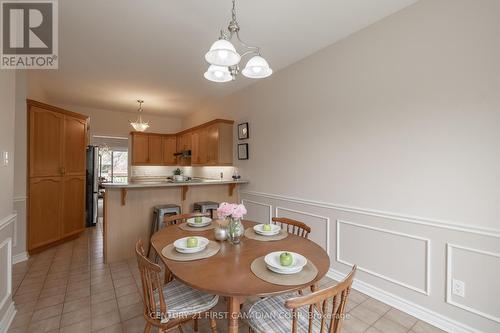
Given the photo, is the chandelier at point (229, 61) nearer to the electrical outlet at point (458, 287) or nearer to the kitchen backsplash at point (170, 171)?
the electrical outlet at point (458, 287)

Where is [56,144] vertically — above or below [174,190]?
above

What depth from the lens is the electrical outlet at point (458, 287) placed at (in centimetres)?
176

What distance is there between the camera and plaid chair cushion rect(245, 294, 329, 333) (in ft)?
3.97

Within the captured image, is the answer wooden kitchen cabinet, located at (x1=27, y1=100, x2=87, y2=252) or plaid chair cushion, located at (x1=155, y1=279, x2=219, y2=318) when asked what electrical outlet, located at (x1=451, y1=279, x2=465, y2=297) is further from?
wooden kitchen cabinet, located at (x1=27, y1=100, x2=87, y2=252)

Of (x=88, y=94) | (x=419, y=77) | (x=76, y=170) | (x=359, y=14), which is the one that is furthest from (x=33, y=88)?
(x=419, y=77)

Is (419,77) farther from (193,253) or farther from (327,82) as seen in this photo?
(193,253)

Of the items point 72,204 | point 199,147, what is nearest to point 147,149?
point 199,147

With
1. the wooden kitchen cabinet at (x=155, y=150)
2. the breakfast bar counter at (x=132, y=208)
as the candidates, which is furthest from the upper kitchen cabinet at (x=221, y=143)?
the wooden kitchen cabinet at (x=155, y=150)

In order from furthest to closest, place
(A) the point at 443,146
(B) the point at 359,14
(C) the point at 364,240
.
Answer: (C) the point at 364,240, (B) the point at 359,14, (A) the point at 443,146

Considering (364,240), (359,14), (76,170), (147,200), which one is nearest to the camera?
(359,14)

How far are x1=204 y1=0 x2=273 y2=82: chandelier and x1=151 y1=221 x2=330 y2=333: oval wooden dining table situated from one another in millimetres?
1285

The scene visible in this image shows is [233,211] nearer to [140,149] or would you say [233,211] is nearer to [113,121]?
Answer: [140,149]

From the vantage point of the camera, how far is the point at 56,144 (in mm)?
3584

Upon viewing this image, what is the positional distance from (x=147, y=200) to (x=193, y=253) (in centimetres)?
221
